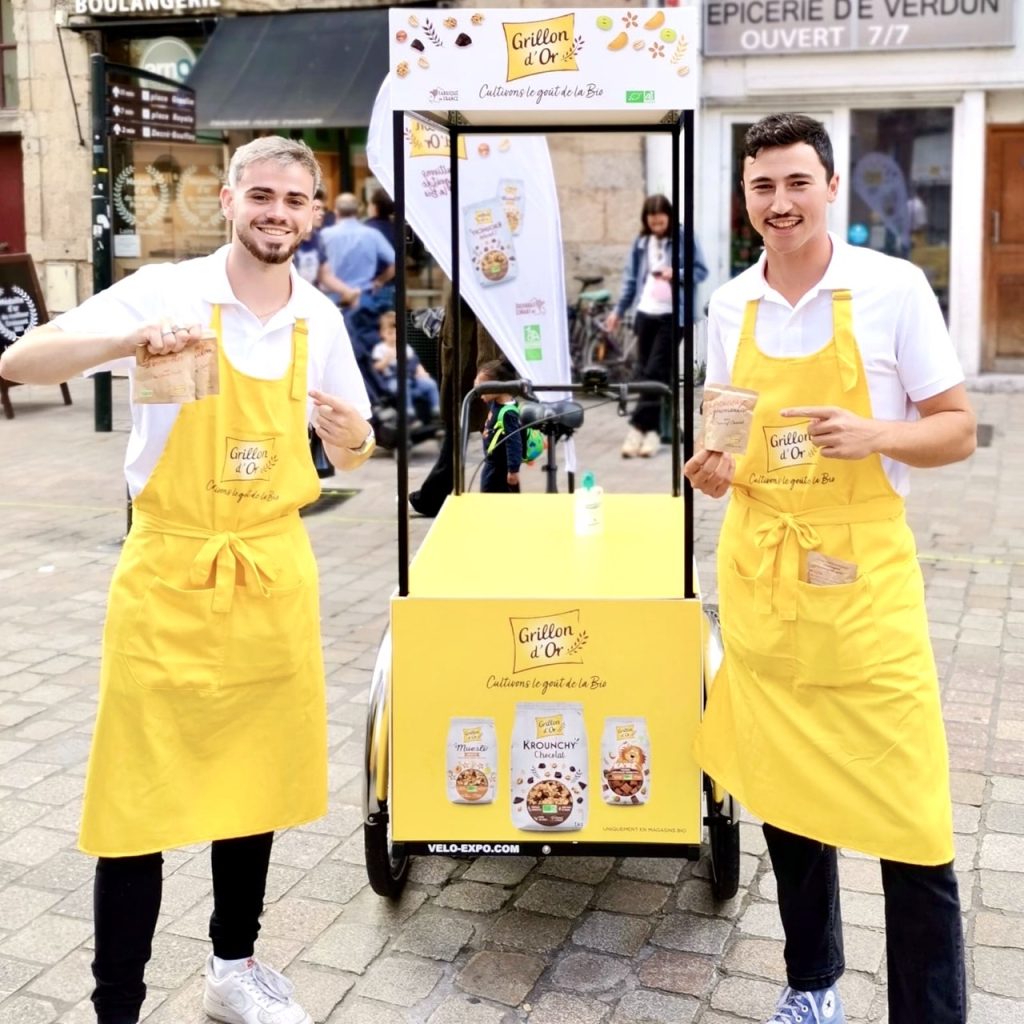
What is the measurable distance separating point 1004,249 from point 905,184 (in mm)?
1124

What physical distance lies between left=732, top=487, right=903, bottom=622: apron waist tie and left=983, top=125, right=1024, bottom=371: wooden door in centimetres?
1165

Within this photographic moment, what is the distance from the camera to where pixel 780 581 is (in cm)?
273

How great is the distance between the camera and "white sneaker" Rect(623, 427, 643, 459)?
1005 cm

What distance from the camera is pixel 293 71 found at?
14.5 meters

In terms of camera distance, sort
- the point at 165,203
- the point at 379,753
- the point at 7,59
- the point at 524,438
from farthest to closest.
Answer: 1. the point at 7,59
2. the point at 165,203
3. the point at 524,438
4. the point at 379,753

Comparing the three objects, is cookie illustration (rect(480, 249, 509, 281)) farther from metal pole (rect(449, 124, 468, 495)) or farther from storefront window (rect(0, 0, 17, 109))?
storefront window (rect(0, 0, 17, 109))

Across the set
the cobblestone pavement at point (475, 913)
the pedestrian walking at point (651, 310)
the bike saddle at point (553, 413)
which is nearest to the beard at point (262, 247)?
the cobblestone pavement at point (475, 913)

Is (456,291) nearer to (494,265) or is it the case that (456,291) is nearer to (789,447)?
(494,265)

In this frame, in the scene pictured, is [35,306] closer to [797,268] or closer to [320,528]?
[320,528]

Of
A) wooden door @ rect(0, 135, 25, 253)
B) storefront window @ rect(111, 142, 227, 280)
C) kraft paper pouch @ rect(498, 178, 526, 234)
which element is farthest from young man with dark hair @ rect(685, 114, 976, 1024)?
wooden door @ rect(0, 135, 25, 253)

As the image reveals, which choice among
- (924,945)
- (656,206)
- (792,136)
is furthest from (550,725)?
(656,206)

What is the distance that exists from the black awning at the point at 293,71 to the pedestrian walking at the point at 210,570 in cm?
1143

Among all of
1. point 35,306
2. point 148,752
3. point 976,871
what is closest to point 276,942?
point 148,752

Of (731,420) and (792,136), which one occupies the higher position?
(792,136)
